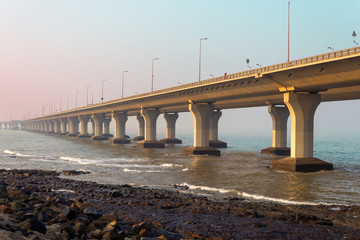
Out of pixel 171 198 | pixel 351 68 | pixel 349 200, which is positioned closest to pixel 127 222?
pixel 171 198

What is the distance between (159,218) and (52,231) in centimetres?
617

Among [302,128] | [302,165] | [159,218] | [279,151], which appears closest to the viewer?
[159,218]

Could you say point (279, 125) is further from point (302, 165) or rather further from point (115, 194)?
point (115, 194)

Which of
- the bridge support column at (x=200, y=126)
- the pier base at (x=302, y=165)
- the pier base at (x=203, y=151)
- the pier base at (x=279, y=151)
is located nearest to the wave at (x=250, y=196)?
the pier base at (x=302, y=165)

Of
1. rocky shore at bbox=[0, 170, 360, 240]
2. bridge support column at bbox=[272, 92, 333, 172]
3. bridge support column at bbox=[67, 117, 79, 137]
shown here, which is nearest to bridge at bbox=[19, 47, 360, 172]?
bridge support column at bbox=[272, 92, 333, 172]

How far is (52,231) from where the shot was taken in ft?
37.2

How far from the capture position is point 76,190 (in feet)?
78.9

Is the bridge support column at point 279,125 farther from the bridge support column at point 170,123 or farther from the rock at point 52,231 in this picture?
the rock at point 52,231

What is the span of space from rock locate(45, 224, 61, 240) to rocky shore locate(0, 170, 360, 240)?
3 centimetres

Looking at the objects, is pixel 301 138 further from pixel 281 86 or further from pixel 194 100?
pixel 194 100

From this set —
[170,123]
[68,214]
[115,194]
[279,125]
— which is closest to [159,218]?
[68,214]

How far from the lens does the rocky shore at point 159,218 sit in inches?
461

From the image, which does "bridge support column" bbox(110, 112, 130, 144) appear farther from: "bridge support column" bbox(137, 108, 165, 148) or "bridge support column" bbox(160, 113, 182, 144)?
"bridge support column" bbox(137, 108, 165, 148)

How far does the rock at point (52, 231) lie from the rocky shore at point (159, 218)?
3 centimetres
